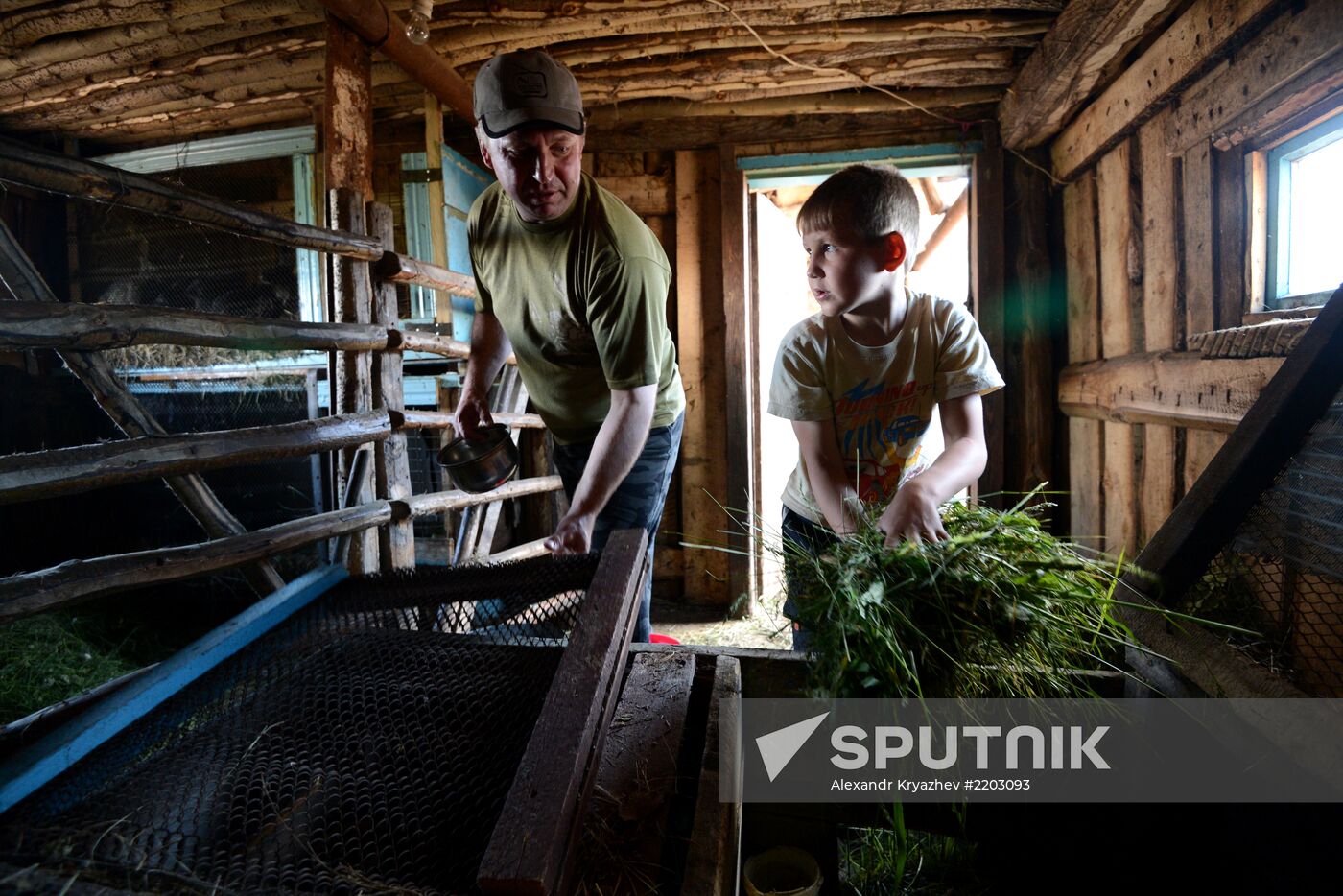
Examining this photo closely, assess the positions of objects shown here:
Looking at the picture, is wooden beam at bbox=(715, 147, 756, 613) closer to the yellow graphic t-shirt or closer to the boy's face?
the yellow graphic t-shirt

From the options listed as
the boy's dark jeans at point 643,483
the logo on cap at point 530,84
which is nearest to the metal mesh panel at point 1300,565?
the boy's dark jeans at point 643,483

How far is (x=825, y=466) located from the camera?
7.48 ft

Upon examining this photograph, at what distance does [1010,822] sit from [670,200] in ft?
14.9

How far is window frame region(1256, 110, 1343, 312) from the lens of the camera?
105 inches

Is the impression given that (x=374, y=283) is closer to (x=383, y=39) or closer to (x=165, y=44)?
(x=383, y=39)

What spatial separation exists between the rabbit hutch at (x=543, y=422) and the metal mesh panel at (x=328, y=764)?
11 millimetres

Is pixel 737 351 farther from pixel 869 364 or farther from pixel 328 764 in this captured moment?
pixel 328 764

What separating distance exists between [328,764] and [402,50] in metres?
3.58

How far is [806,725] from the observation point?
1.85m

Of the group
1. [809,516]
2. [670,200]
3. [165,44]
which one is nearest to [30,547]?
[165,44]

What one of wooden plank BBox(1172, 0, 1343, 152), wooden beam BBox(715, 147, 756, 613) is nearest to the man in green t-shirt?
wooden beam BBox(715, 147, 756, 613)

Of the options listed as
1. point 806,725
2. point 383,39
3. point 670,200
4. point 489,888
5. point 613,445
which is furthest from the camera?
point 670,200

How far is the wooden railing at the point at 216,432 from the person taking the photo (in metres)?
1.60

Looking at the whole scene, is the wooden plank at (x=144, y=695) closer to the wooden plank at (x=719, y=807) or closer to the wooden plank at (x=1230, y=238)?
→ the wooden plank at (x=719, y=807)
